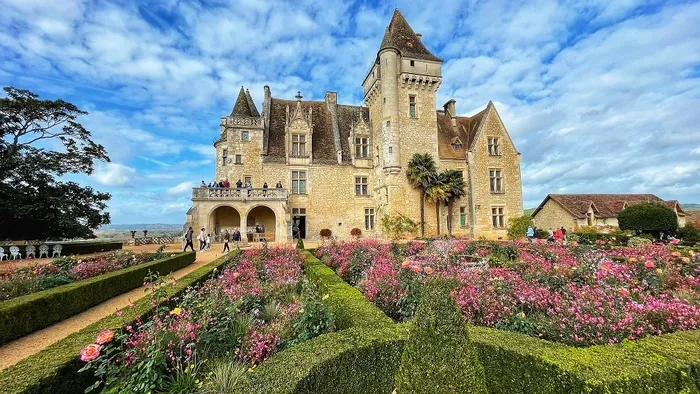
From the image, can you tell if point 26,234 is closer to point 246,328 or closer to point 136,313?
point 136,313

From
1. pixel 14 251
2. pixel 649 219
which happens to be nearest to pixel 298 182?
pixel 14 251

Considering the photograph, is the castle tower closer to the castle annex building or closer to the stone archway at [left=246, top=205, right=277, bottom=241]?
the castle annex building

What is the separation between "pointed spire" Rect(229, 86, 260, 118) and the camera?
22.7m

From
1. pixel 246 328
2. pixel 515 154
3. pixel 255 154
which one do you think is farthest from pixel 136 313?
pixel 515 154

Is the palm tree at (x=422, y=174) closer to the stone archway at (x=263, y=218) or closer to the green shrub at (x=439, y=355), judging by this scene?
the stone archway at (x=263, y=218)

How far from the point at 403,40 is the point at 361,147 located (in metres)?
8.93

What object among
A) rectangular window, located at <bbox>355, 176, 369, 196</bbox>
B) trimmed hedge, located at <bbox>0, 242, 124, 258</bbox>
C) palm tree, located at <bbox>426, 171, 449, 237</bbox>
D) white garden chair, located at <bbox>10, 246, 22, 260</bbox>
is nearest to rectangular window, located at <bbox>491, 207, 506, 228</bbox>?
palm tree, located at <bbox>426, 171, 449, 237</bbox>

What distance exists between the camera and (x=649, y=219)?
19625 millimetres

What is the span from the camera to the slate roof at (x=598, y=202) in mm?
27297

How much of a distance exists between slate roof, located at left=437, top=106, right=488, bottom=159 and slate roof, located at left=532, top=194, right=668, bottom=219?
12112 millimetres

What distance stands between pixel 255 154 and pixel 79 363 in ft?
66.8

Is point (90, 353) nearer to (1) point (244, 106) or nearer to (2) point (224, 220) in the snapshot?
(2) point (224, 220)

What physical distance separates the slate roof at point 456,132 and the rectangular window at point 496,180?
2683 millimetres

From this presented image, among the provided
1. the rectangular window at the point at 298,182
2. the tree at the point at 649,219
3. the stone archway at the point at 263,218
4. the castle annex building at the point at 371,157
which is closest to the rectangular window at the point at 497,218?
the castle annex building at the point at 371,157
